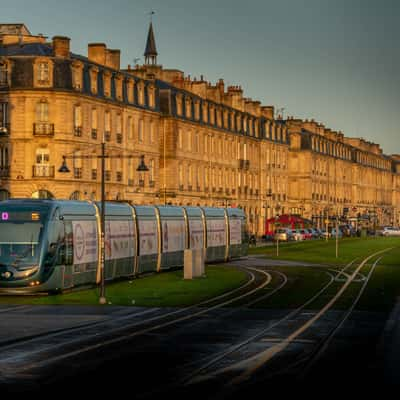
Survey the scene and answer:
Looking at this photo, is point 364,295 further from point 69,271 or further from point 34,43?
point 34,43

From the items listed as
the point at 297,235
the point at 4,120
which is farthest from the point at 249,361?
the point at 297,235

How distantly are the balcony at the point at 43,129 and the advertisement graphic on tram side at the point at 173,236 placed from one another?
28185 millimetres

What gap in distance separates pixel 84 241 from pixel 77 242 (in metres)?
0.93

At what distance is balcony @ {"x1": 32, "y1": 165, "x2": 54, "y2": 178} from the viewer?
88438mm

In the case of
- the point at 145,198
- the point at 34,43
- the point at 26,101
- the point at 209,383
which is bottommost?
the point at 209,383

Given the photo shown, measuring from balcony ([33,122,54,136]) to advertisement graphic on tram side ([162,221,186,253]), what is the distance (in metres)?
28.2

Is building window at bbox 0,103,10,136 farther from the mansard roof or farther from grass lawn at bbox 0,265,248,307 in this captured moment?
the mansard roof

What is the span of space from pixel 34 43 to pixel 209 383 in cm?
7512

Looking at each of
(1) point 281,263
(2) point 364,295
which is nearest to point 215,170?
(1) point 281,263

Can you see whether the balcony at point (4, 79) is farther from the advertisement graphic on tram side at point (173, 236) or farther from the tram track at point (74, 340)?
the tram track at point (74, 340)

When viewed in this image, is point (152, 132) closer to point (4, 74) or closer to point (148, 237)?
point (4, 74)

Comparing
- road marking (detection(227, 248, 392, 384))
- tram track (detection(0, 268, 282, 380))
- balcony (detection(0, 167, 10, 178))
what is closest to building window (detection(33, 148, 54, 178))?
balcony (detection(0, 167, 10, 178))

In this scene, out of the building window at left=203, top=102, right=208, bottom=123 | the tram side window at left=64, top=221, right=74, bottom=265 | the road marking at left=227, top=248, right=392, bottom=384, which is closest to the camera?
the road marking at left=227, top=248, right=392, bottom=384

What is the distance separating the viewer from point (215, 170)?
415ft
